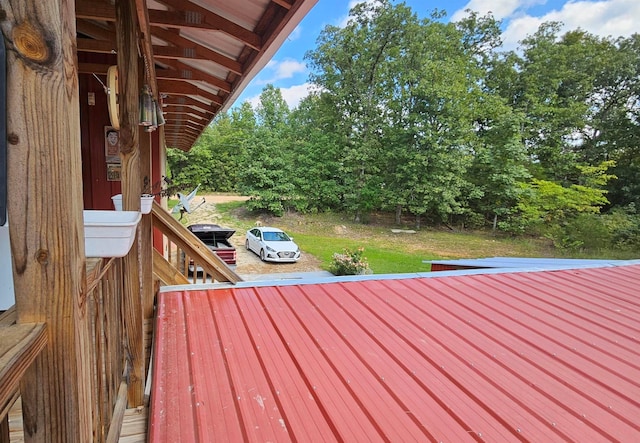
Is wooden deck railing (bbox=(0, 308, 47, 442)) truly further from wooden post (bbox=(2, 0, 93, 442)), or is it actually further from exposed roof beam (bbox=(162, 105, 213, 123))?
exposed roof beam (bbox=(162, 105, 213, 123))

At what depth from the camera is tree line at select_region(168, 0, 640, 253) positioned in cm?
1512

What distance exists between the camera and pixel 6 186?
1.88 ft

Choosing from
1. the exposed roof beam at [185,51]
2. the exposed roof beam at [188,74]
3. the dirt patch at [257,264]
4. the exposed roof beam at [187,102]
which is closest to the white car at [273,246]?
the dirt patch at [257,264]

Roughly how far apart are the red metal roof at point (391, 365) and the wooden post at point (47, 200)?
31.7 inches

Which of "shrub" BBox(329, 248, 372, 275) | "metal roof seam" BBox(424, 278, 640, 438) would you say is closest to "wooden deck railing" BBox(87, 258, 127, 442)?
"metal roof seam" BBox(424, 278, 640, 438)

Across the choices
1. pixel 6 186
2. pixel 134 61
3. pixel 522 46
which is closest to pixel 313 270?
pixel 134 61

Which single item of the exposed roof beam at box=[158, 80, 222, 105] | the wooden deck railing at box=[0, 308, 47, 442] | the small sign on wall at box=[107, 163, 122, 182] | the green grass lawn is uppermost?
the exposed roof beam at box=[158, 80, 222, 105]

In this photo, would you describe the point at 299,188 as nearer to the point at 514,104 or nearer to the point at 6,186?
the point at 514,104

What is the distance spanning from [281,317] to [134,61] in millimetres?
1640

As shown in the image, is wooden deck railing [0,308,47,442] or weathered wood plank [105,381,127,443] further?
weathered wood plank [105,381,127,443]

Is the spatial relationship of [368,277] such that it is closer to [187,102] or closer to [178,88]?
[178,88]

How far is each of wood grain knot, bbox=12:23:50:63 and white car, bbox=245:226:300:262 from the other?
987 cm

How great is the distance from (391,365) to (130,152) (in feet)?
5.49

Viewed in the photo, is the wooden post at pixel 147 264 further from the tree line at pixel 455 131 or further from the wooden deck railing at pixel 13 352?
the tree line at pixel 455 131
